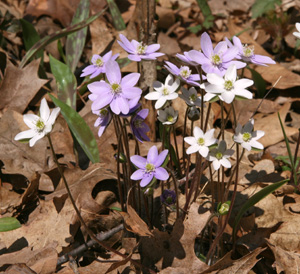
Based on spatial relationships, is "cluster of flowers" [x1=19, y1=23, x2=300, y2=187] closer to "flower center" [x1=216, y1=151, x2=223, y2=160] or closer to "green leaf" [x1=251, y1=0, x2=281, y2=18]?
"flower center" [x1=216, y1=151, x2=223, y2=160]

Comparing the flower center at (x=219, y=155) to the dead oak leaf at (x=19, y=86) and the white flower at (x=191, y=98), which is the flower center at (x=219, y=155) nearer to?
the white flower at (x=191, y=98)

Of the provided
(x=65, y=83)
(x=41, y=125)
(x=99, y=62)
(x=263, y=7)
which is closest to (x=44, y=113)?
(x=41, y=125)

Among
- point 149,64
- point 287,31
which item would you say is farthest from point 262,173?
point 287,31

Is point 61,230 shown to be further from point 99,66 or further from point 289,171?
point 289,171

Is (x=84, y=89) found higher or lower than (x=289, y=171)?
higher

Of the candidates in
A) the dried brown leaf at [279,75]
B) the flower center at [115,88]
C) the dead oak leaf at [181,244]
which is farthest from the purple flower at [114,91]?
the dried brown leaf at [279,75]

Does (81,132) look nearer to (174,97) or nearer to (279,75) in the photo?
(174,97)
